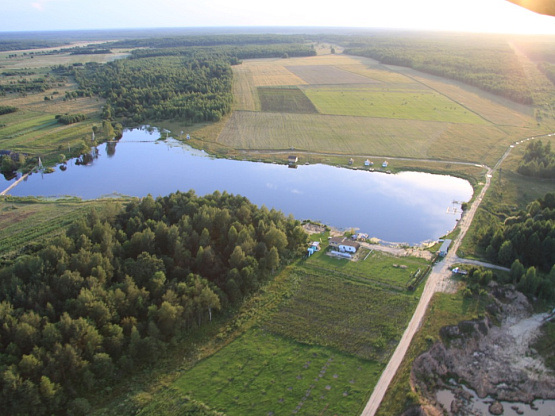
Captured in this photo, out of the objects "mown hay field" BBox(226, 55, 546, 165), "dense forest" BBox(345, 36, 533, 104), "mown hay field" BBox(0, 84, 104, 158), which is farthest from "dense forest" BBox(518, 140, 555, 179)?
"mown hay field" BBox(0, 84, 104, 158)

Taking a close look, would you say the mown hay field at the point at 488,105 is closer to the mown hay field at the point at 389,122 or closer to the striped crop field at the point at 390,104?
the mown hay field at the point at 389,122

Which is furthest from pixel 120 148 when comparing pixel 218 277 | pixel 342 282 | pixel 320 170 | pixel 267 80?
pixel 267 80

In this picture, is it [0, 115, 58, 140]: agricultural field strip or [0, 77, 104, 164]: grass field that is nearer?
[0, 77, 104, 164]: grass field

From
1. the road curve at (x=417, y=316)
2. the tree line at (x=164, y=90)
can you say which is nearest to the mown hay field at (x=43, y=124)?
Result: the tree line at (x=164, y=90)

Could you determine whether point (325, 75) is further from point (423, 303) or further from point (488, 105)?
point (423, 303)

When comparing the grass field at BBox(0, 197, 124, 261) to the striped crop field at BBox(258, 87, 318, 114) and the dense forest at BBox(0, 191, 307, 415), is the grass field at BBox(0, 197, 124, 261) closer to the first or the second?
the dense forest at BBox(0, 191, 307, 415)

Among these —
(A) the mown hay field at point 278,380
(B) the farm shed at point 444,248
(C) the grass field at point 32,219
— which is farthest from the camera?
(C) the grass field at point 32,219

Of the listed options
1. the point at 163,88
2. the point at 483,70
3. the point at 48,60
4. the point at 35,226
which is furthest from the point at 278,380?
the point at 48,60
